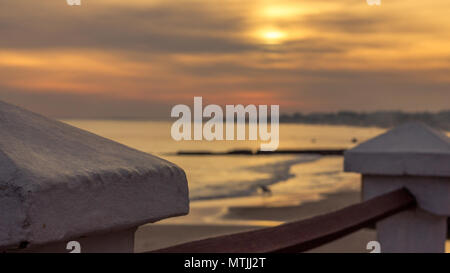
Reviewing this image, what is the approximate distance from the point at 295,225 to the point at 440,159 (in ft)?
4.32

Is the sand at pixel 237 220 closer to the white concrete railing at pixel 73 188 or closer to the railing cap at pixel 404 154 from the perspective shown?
the railing cap at pixel 404 154

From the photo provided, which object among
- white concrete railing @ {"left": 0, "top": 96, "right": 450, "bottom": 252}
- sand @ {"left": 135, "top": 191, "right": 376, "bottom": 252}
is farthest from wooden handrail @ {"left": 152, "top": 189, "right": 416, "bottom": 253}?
sand @ {"left": 135, "top": 191, "right": 376, "bottom": 252}

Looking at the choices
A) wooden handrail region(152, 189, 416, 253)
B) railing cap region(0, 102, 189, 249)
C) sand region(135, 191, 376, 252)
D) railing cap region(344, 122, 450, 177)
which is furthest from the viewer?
sand region(135, 191, 376, 252)

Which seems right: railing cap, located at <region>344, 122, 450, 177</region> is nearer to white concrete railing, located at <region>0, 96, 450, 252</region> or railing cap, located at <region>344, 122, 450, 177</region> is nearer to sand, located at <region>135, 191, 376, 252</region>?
white concrete railing, located at <region>0, 96, 450, 252</region>

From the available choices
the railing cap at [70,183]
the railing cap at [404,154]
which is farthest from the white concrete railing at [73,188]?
the railing cap at [404,154]

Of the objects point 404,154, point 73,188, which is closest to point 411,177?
point 404,154

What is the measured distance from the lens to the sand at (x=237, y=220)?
1371 cm

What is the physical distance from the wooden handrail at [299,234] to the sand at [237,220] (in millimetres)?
10365

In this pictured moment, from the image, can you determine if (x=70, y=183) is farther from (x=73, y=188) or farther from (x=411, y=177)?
(x=411, y=177)

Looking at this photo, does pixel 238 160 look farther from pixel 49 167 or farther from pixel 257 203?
pixel 49 167

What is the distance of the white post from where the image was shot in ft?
8.57

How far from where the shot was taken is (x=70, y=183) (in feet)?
2.85

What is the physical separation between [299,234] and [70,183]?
836 millimetres

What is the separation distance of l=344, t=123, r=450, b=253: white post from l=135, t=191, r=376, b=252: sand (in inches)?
386
